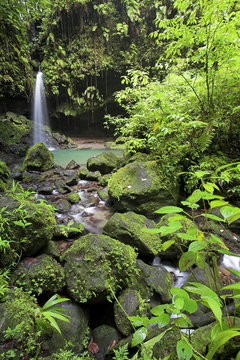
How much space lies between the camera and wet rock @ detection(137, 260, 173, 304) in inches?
105

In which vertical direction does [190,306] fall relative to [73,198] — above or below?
above

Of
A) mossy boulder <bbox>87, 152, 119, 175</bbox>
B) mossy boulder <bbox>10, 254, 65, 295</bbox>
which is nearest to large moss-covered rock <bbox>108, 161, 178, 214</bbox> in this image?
mossy boulder <bbox>10, 254, 65, 295</bbox>

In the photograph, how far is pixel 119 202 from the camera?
→ 4449mm

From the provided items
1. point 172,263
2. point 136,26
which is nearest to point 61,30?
point 136,26

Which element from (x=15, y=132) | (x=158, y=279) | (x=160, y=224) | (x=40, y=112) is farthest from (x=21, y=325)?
(x=40, y=112)

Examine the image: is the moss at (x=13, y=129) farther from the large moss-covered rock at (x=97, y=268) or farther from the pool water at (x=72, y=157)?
the large moss-covered rock at (x=97, y=268)

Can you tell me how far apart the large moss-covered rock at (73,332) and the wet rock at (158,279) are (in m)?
0.93

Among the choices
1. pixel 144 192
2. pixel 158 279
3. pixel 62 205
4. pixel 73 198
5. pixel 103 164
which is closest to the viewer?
pixel 158 279

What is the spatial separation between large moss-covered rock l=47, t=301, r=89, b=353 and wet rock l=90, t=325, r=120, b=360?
0.13 m

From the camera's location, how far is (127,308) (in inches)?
92.4

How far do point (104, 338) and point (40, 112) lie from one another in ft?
57.9

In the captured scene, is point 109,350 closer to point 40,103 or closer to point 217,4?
point 217,4

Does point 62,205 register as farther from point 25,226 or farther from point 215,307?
point 215,307

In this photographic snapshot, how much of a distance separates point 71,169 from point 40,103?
37.4 feet
